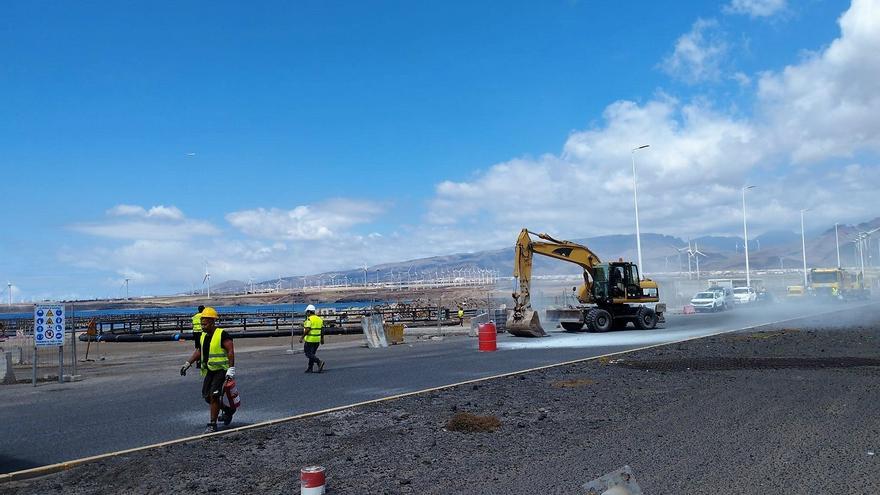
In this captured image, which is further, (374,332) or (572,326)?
(572,326)

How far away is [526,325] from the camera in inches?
1125

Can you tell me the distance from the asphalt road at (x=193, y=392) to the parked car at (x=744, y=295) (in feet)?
128

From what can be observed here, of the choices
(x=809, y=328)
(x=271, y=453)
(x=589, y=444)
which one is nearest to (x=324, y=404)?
(x=271, y=453)

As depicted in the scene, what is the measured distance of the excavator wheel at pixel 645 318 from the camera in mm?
32125

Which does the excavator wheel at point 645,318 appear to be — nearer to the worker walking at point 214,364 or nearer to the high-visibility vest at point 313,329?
the high-visibility vest at point 313,329

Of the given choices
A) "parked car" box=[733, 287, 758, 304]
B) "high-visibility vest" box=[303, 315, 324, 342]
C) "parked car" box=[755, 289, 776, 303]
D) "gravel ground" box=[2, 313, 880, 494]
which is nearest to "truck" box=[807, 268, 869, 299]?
"parked car" box=[755, 289, 776, 303]

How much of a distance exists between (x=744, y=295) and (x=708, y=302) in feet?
37.1

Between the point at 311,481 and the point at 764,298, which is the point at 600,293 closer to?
the point at 311,481

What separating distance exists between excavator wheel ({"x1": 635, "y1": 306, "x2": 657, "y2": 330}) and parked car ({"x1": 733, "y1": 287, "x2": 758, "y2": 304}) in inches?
1248

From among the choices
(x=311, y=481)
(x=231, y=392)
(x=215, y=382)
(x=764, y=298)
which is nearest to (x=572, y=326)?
(x=231, y=392)

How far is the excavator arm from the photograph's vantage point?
28766 mm

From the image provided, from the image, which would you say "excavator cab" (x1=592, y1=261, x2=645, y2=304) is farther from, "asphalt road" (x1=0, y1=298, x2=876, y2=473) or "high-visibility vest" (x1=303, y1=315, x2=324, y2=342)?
"high-visibility vest" (x1=303, y1=315, x2=324, y2=342)

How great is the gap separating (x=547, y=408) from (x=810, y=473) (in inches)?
188

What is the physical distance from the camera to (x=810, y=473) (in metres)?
7.04
